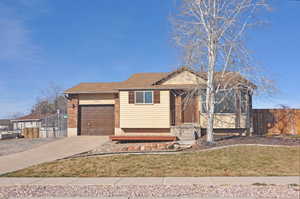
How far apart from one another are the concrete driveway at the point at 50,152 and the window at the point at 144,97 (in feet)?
11.4

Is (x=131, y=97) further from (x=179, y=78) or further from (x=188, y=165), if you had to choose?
(x=188, y=165)

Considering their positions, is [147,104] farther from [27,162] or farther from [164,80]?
[27,162]

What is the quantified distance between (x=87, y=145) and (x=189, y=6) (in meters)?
10.1

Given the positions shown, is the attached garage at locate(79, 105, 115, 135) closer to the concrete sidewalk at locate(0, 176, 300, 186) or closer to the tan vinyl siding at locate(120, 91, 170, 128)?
the tan vinyl siding at locate(120, 91, 170, 128)

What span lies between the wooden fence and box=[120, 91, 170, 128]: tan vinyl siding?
6777 millimetres

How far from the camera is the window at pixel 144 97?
61.4ft

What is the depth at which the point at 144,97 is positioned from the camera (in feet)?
61.6

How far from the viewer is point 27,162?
1227 cm

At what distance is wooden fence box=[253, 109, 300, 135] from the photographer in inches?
774

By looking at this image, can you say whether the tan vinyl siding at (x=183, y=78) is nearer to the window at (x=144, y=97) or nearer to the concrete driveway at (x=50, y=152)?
the window at (x=144, y=97)

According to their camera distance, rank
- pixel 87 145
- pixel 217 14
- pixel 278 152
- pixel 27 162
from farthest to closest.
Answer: pixel 87 145, pixel 217 14, pixel 27 162, pixel 278 152

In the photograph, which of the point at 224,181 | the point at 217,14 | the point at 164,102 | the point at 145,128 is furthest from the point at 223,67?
the point at 224,181

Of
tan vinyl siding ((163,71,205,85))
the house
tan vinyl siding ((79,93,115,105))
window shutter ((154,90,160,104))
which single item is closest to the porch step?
the house

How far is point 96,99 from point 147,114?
4.67 meters
